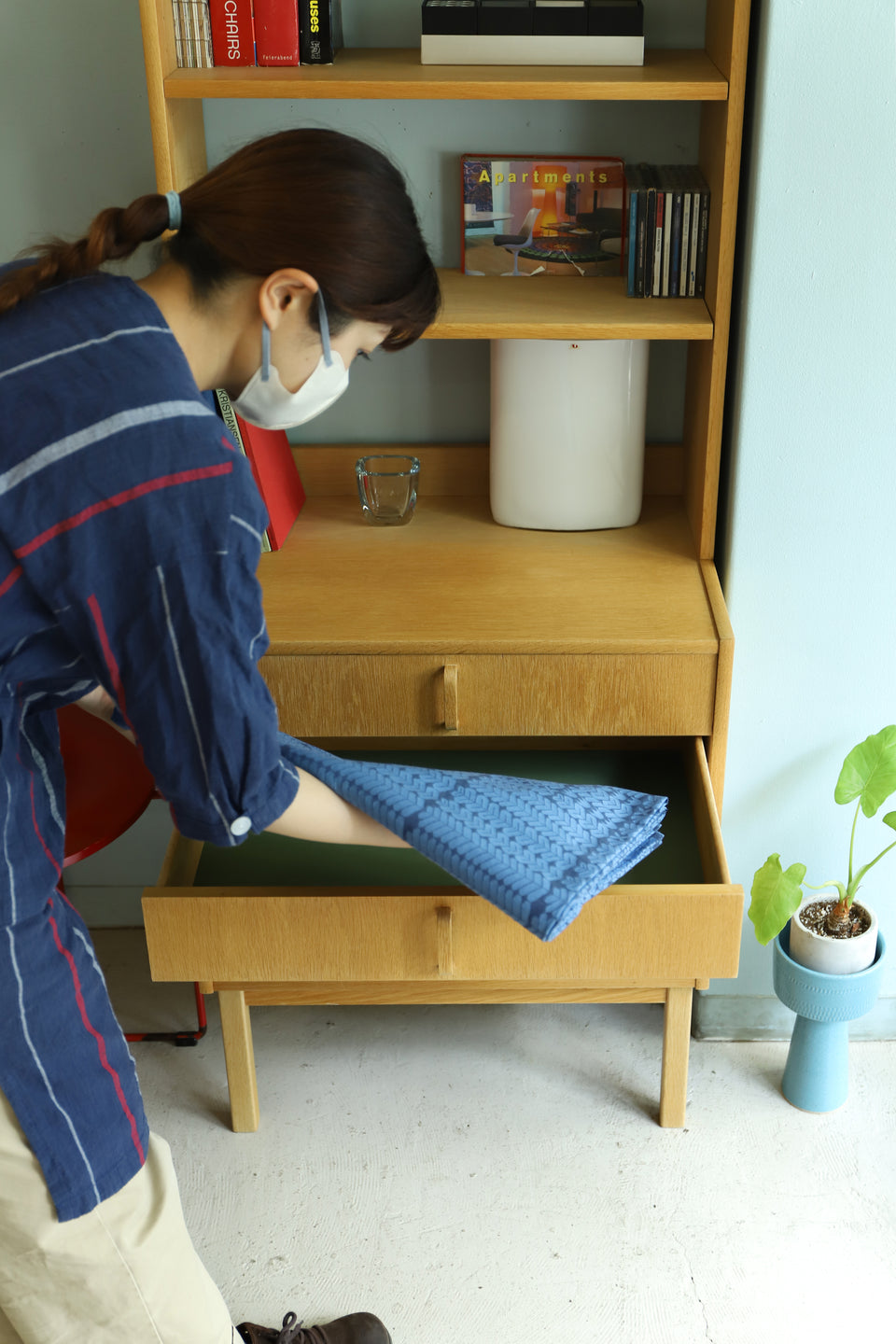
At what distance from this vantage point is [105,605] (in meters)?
0.94

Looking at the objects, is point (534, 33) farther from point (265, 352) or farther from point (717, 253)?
point (265, 352)

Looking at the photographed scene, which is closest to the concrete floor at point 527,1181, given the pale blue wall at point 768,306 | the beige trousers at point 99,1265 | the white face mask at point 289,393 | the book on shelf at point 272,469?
the pale blue wall at point 768,306

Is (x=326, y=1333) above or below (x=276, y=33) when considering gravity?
below

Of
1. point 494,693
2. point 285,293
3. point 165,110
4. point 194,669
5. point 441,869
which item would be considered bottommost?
point 441,869

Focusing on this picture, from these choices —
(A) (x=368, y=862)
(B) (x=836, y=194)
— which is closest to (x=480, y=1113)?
(A) (x=368, y=862)

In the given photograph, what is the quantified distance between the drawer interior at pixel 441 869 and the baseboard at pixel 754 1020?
369mm

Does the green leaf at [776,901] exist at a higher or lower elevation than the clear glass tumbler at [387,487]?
lower

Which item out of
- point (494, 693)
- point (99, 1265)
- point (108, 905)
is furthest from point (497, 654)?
point (108, 905)

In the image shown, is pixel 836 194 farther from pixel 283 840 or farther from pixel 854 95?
pixel 283 840

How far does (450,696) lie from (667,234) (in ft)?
2.43

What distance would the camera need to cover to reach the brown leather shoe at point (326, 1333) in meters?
1.53

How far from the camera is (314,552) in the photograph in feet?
6.25

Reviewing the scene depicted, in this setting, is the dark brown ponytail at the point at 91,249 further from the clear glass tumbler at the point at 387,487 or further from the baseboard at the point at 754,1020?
the baseboard at the point at 754,1020

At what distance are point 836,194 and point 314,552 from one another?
889 mm
